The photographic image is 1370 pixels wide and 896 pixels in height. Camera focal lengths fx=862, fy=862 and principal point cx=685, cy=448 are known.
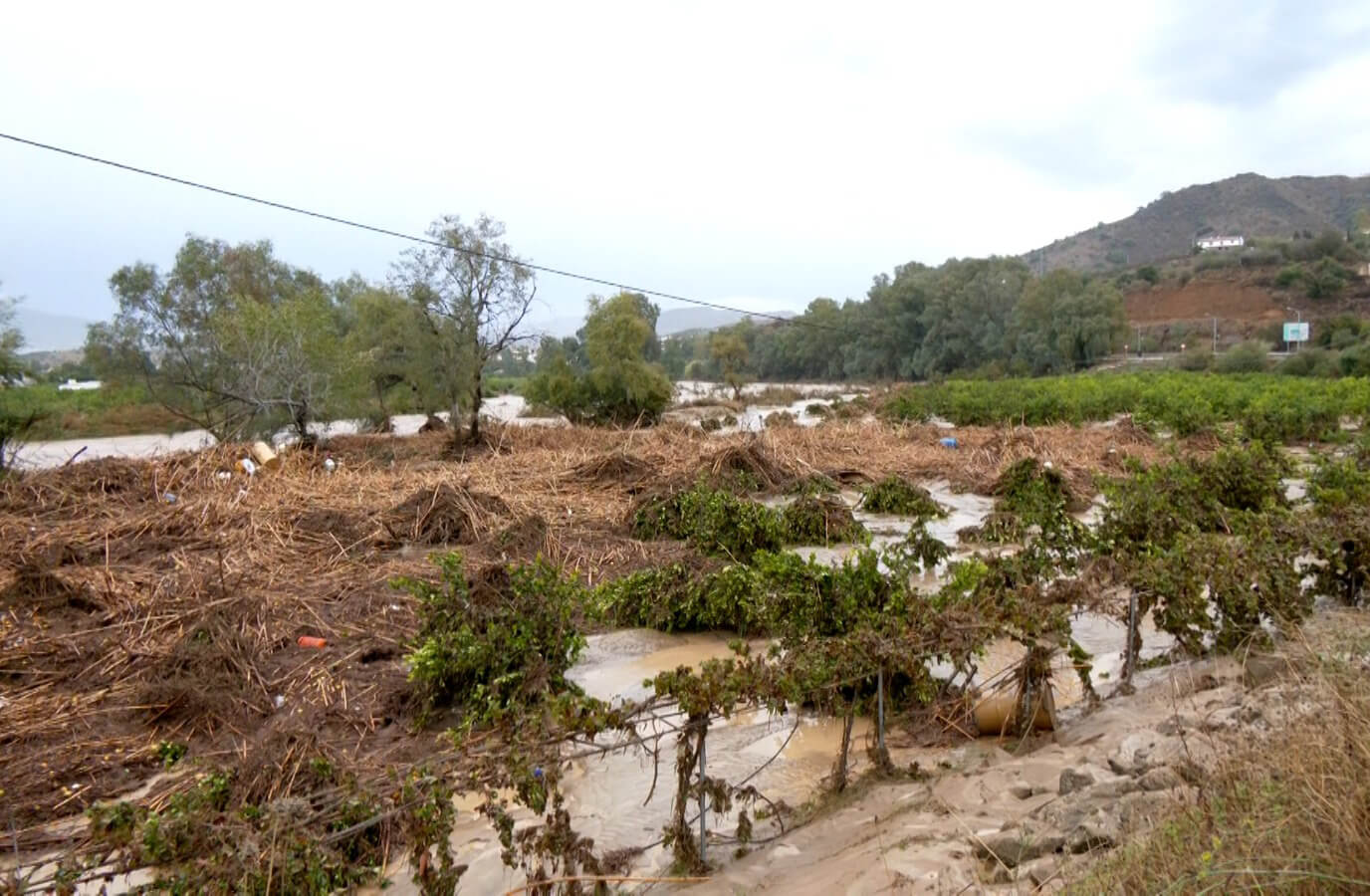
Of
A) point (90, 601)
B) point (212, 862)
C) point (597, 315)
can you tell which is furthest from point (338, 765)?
point (597, 315)

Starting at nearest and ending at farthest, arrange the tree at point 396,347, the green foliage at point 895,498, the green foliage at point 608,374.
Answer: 1. the green foliage at point 895,498
2. the tree at point 396,347
3. the green foliage at point 608,374

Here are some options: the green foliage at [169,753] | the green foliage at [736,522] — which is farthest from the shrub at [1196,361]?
the green foliage at [169,753]

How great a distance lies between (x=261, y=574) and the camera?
898 centimetres

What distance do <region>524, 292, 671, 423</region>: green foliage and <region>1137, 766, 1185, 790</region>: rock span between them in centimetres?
2445

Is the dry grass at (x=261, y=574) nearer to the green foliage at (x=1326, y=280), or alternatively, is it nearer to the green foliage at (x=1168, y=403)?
the green foliage at (x=1168, y=403)

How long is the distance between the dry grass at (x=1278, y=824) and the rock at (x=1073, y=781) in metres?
0.74

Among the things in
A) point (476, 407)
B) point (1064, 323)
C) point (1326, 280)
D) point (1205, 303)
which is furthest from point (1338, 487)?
point (1205, 303)

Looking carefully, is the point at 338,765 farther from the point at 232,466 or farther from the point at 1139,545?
the point at 232,466

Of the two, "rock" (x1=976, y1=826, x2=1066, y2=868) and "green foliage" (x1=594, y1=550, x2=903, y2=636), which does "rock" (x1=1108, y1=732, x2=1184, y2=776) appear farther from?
"green foliage" (x1=594, y1=550, x2=903, y2=636)

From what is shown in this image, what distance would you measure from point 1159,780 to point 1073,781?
0.50m

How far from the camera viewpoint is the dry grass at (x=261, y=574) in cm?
551

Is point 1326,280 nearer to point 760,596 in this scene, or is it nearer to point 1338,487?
point 1338,487

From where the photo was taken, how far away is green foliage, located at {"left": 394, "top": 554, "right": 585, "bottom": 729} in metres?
5.66

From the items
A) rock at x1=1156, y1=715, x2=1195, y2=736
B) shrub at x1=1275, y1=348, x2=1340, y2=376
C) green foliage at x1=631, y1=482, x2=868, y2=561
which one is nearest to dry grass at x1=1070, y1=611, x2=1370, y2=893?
rock at x1=1156, y1=715, x2=1195, y2=736
